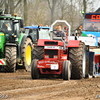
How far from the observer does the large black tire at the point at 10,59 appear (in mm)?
10914

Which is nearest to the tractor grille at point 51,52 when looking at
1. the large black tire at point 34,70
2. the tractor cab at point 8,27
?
the large black tire at point 34,70

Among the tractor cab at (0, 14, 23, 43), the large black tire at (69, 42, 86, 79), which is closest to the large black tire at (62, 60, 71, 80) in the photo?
the large black tire at (69, 42, 86, 79)

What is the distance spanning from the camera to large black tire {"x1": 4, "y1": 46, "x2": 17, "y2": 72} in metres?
10.9

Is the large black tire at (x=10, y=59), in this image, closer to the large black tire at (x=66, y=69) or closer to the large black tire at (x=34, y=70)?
the large black tire at (x=34, y=70)

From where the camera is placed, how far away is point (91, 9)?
3916 centimetres

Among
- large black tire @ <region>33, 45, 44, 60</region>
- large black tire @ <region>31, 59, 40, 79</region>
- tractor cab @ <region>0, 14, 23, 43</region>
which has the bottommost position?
large black tire @ <region>31, 59, 40, 79</region>

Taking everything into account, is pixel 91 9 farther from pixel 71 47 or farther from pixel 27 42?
pixel 71 47

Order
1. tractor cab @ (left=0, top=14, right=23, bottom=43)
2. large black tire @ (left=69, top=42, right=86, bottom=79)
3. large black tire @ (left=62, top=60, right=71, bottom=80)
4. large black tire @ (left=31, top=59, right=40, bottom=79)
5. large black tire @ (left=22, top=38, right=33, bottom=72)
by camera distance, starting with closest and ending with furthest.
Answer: large black tire @ (left=62, top=60, right=71, bottom=80) → large black tire @ (left=31, top=59, right=40, bottom=79) → large black tire @ (left=69, top=42, right=86, bottom=79) → tractor cab @ (left=0, top=14, right=23, bottom=43) → large black tire @ (left=22, top=38, right=33, bottom=72)

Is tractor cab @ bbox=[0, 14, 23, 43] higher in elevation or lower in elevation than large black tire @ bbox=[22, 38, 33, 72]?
higher

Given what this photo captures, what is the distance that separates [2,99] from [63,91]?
5.03ft

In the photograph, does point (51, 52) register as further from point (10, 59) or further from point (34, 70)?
point (10, 59)

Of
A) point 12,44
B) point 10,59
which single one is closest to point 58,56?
point 10,59

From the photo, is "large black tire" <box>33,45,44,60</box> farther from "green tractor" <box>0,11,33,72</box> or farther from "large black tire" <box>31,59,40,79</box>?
"green tractor" <box>0,11,33,72</box>

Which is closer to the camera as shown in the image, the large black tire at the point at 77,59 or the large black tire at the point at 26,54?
the large black tire at the point at 77,59
